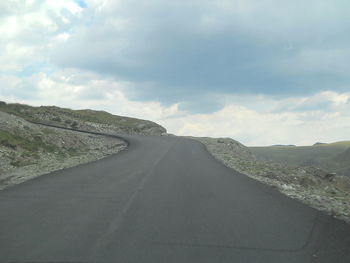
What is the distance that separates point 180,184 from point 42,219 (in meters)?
6.83

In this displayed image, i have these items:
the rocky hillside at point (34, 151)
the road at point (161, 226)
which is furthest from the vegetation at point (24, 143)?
the road at point (161, 226)

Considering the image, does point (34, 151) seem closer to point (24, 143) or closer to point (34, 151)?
point (34, 151)

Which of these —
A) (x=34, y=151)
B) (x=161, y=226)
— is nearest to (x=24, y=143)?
(x=34, y=151)

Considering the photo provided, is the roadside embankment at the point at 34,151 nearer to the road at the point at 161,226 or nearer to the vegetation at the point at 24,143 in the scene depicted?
the vegetation at the point at 24,143

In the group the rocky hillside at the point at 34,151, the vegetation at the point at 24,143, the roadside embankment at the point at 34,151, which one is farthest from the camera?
the vegetation at the point at 24,143

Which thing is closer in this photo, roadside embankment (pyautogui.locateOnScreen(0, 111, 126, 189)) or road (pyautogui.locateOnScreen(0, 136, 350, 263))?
road (pyautogui.locateOnScreen(0, 136, 350, 263))

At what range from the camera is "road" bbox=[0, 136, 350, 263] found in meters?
5.88

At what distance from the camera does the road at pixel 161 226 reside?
5875 mm

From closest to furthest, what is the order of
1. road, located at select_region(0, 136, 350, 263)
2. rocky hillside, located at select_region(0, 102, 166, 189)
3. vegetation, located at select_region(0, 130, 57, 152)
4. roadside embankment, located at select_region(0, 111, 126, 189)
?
1. road, located at select_region(0, 136, 350, 263)
2. rocky hillside, located at select_region(0, 102, 166, 189)
3. roadside embankment, located at select_region(0, 111, 126, 189)
4. vegetation, located at select_region(0, 130, 57, 152)

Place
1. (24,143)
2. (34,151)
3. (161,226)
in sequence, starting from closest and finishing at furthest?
(161,226) → (34,151) → (24,143)

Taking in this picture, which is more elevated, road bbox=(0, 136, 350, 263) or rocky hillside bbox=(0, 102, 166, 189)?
rocky hillside bbox=(0, 102, 166, 189)

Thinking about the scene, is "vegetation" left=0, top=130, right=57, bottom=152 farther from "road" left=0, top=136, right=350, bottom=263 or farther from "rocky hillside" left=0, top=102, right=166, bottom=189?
"road" left=0, top=136, right=350, bottom=263

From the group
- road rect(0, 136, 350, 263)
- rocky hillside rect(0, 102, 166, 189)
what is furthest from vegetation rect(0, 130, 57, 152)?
road rect(0, 136, 350, 263)

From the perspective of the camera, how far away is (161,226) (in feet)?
24.8
